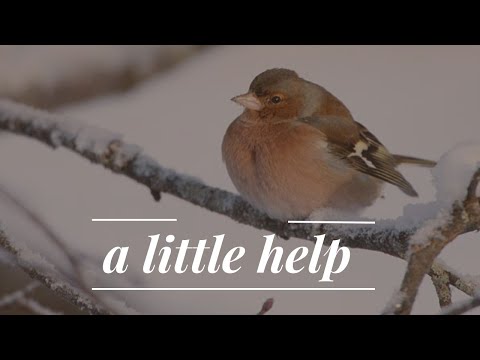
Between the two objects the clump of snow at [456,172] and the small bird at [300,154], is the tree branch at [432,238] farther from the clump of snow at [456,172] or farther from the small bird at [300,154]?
the small bird at [300,154]

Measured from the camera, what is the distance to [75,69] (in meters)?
2.78

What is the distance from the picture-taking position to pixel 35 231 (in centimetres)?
257

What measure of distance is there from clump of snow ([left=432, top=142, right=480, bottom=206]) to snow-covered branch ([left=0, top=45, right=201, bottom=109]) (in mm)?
1363

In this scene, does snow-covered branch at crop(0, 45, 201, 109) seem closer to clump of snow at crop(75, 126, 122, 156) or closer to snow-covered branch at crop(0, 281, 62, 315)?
clump of snow at crop(75, 126, 122, 156)

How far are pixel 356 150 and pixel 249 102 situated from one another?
43 cm

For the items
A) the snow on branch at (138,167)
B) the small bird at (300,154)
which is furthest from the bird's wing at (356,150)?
the snow on branch at (138,167)

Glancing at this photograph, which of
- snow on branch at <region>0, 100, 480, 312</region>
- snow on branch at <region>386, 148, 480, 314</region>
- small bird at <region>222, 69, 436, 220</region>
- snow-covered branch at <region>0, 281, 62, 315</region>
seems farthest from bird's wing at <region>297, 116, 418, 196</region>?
snow-covered branch at <region>0, 281, 62, 315</region>

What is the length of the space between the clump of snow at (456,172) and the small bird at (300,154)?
1.99 feet

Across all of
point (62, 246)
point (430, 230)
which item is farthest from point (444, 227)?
point (62, 246)

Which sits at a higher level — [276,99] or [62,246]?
[276,99]

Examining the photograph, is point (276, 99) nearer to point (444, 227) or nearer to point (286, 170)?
point (286, 170)

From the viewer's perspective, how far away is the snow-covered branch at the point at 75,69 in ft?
9.02
